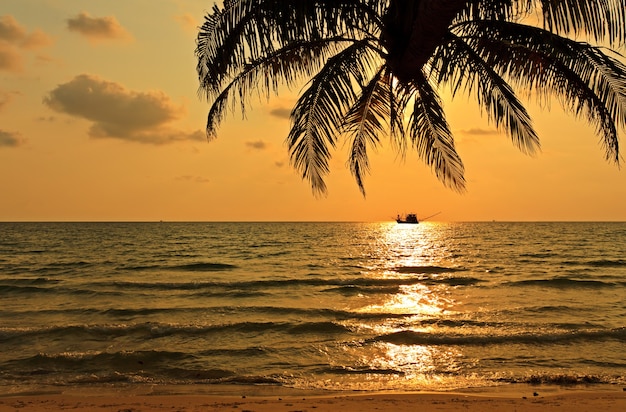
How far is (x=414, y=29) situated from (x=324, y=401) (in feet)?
18.7

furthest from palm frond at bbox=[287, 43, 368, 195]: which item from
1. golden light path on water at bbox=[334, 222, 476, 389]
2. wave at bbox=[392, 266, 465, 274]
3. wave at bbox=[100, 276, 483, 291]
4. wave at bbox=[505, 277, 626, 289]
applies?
wave at bbox=[392, 266, 465, 274]

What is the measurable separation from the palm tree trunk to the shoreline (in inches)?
191

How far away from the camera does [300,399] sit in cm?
820

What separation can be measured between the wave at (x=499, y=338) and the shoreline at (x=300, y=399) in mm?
3275

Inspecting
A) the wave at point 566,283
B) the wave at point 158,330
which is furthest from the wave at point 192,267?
the wave at point 566,283

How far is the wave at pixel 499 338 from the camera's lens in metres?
12.4

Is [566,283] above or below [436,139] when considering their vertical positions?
below

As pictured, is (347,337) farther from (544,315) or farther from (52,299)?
(52,299)

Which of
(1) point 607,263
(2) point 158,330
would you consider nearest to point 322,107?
(2) point 158,330

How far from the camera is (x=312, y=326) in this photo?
14305 mm

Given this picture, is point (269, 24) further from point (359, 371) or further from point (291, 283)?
point (291, 283)

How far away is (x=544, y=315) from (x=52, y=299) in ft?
56.8

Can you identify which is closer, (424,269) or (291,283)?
(291,283)

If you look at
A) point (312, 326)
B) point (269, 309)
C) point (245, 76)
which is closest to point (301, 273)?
point (269, 309)
